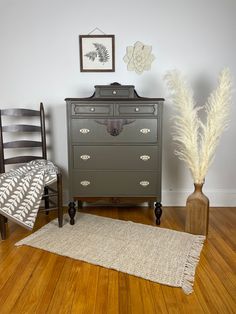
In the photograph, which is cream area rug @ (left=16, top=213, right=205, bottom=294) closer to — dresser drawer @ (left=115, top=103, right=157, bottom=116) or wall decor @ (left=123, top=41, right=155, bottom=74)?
dresser drawer @ (left=115, top=103, right=157, bottom=116)

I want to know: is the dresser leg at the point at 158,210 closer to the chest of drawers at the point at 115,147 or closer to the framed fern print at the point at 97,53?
the chest of drawers at the point at 115,147

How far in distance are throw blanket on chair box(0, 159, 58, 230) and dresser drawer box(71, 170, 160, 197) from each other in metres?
0.27

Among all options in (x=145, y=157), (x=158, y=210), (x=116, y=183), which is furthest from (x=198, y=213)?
(x=116, y=183)

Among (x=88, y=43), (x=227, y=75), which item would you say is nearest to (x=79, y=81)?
(x=88, y=43)

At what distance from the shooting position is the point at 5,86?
9.16 feet

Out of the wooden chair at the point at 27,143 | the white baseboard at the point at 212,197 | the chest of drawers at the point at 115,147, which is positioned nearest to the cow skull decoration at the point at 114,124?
the chest of drawers at the point at 115,147

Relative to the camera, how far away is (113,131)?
233 cm

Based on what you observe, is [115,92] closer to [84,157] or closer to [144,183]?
[84,157]

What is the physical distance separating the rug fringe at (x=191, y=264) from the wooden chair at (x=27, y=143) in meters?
1.22

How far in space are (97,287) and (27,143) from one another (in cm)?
165

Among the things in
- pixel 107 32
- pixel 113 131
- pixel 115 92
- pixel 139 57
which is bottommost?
pixel 113 131

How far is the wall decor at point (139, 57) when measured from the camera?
274 centimetres

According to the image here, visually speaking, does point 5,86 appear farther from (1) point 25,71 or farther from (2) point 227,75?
(2) point 227,75

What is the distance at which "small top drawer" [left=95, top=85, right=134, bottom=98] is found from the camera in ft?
8.04
